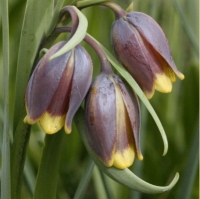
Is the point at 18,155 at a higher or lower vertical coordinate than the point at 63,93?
lower

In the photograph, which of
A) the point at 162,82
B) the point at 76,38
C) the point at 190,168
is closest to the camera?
the point at 76,38

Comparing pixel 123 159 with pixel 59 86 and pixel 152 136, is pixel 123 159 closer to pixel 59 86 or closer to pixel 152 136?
pixel 59 86

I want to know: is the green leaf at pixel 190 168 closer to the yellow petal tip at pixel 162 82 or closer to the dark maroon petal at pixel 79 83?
the yellow petal tip at pixel 162 82

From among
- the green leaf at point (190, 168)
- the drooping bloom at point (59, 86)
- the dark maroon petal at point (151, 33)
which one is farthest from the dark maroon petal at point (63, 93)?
the green leaf at point (190, 168)

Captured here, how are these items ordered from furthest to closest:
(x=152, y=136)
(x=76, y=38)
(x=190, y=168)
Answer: (x=152, y=136), (x=190, y=168), (x=76, y=38)

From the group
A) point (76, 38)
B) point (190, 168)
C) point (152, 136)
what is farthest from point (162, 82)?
point (152, 136)

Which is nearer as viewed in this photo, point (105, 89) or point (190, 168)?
point (105, 89)

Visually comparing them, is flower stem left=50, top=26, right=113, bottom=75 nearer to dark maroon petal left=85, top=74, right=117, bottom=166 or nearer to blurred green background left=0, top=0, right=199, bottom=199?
dark maroon petal left=85, top=74, right=117, bottom=166
